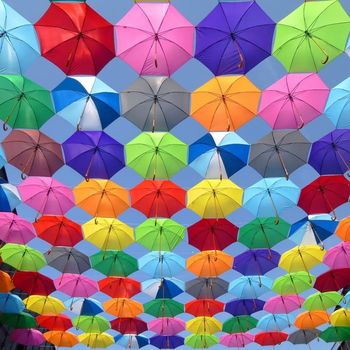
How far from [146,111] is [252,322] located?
43.9ft

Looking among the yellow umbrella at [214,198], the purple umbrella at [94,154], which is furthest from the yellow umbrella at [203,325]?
the purple umbrella at [94,154]

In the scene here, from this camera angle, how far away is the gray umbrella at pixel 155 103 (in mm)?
10188

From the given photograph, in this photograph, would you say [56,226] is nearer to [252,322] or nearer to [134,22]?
[134,22]

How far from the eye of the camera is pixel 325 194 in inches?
504

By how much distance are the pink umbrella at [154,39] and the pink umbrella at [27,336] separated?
54.9 ft

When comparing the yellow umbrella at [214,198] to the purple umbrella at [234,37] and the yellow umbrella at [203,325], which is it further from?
the yellow umbrella at [203,325]

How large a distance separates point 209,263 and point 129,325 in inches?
255

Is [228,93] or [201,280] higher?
[228,93]

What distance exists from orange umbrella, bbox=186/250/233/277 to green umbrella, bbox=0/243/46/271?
21.3ft

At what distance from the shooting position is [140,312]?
58.3 ft

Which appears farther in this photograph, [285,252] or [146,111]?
[285,252]

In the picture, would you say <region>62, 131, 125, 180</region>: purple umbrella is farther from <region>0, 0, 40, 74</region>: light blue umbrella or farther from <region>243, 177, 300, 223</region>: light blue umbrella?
<region>243, 177, 300, 223</region>: light blue umbrella

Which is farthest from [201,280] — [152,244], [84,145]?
[84,145]

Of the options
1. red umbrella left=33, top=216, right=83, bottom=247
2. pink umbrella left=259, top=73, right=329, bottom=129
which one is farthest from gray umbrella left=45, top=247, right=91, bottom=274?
pink umbrella left=259, top=73, right=329, bottom=129
